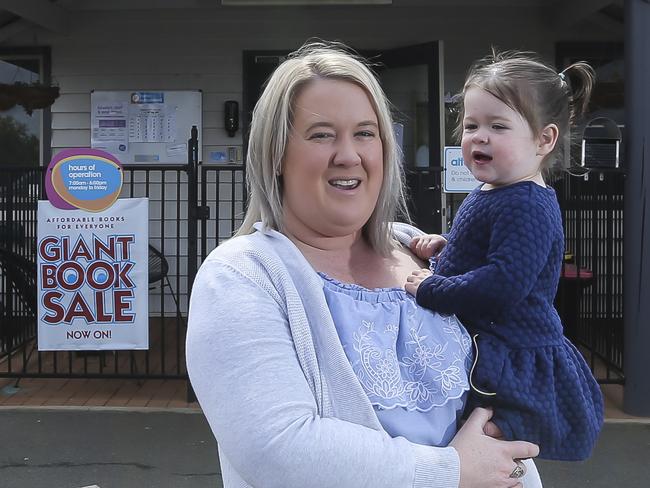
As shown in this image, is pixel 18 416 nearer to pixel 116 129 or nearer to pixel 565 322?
pixel 116 129

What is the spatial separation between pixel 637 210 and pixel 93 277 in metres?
3.72

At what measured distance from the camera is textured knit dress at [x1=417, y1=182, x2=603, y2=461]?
4.93 ft

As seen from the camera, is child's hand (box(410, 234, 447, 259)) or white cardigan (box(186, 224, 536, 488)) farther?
child's hand (box(410, 234, 447, 259))

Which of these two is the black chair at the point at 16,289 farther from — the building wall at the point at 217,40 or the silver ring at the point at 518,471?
the silver ring at the point at 518,471

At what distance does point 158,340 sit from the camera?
23.3 ft

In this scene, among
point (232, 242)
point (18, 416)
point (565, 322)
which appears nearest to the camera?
point (232, 242)

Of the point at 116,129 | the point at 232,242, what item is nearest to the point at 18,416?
the point at 116,129

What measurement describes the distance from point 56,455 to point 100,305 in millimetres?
1132

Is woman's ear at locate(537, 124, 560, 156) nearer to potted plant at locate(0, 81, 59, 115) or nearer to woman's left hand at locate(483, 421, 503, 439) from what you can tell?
woman's left hand at locate(483, 421, 503, 439)

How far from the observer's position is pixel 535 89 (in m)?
1.71

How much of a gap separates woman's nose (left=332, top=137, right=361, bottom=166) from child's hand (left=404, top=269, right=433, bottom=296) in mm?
299

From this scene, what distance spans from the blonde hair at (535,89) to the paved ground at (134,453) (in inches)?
112

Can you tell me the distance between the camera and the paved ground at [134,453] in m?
4.08

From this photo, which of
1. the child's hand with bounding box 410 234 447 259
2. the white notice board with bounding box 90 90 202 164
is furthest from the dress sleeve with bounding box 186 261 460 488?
the white notice board with bounding box 90 90 202 164
